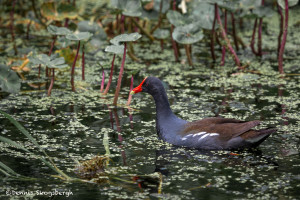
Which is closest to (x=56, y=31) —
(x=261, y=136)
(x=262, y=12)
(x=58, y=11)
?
(x=58, y=11)

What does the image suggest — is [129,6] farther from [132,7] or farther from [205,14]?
[205,14]

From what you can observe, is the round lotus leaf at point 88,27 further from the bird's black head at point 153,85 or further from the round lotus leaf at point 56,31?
the bird's black head at point 153,85

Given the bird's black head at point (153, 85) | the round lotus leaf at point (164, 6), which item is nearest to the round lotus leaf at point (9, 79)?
the bird's black head at point (153, 85)

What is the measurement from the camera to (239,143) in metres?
4.74

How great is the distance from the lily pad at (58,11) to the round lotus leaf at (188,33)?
135 cm

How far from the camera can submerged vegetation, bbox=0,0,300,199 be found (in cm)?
404

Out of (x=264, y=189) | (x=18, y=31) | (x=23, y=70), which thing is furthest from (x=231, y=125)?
(x=18, y=31)

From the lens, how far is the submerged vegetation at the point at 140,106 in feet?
13.3

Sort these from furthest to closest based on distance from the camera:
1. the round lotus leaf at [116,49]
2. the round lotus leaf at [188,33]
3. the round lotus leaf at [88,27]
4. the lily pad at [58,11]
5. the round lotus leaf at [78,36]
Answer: the lily pad at [58,11]
the round lotus leaf at [188,33]
the round lotus leaf at [88,27]
the round lotus leaf at [78,36]
the round lotus leaf at [116,49]

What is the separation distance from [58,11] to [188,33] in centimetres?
170

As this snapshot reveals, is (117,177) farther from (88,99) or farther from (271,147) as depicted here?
(88,99)

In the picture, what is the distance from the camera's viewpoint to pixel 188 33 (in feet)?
23.6

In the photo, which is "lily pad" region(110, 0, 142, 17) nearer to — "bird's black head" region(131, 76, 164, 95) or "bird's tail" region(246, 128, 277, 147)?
"bird's black head" region(131, 76, 164, 95)

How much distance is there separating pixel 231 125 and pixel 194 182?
96 cm
